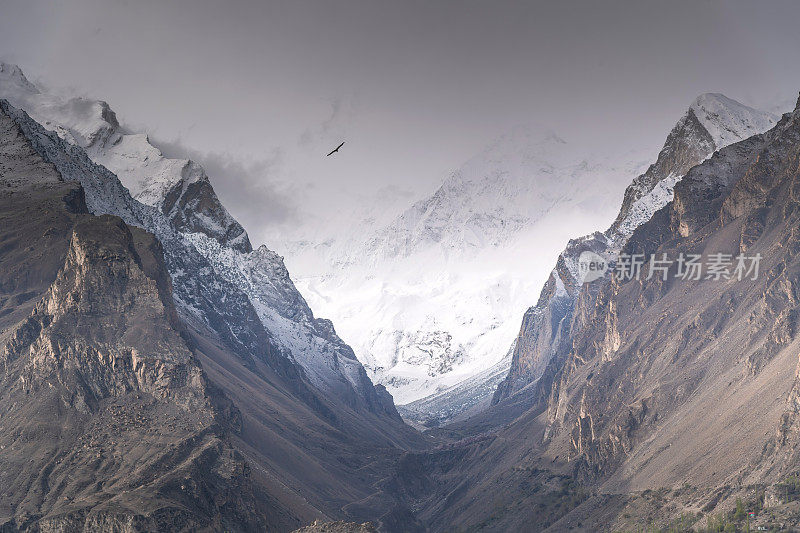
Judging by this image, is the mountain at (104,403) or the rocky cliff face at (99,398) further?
the mountain at (104,403)

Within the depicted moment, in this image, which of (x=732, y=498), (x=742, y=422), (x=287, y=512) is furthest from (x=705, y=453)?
(x=287, y=512)

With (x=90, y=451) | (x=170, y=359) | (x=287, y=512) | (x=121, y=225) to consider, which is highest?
(x=121, y=225)

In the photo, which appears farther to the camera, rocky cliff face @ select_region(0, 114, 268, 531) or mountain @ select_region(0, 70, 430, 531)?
mountain @ select_region(0, 70, 430, 531)

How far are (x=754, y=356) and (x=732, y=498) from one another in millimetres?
50640

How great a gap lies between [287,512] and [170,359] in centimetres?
3519

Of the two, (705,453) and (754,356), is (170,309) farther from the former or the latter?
(754,356)

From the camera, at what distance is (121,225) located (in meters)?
187

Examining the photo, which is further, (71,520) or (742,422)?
(742,422)

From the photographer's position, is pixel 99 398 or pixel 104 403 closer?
pixel 104 403

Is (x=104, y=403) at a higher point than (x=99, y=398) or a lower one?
lower

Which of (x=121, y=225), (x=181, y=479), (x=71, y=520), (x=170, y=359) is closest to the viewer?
(x=71, y=520)

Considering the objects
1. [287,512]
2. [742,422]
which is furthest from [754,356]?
[287,512]

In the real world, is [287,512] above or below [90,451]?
below

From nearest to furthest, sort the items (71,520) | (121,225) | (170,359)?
(71,520) → (170,359) → (121,225)
